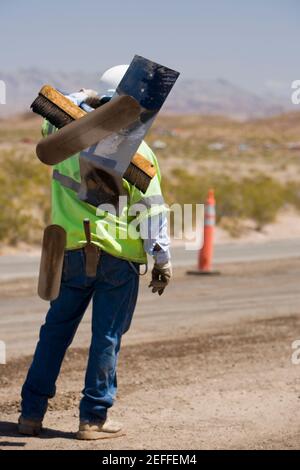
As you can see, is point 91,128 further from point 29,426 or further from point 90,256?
point 29,426

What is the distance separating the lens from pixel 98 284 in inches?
270

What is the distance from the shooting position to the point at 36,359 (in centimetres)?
696

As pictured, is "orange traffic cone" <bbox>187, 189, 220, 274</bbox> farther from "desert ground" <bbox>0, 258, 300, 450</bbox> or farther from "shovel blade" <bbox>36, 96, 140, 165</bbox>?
"shovel blade" <bbox>36, 96, 140, 165</bbox>

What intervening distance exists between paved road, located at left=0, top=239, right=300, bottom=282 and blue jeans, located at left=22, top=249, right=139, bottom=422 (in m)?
9.21

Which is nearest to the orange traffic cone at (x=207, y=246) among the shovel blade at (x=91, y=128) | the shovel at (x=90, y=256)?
the shovel at (x=90, y=256)

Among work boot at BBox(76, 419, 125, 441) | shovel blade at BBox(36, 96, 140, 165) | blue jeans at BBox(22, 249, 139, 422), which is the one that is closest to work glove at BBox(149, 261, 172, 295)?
blue jeans at BBox(22, 249, 139, 422)

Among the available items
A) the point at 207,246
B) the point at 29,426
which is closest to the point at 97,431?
the point at 29,426

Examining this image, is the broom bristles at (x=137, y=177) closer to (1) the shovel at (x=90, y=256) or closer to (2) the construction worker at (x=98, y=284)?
(2) the construction worker at (x=98, y=284)

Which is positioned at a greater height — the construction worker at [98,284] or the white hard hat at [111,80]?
the white hard hat at [111,80]

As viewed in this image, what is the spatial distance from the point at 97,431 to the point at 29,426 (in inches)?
16.8

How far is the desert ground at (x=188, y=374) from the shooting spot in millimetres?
7055

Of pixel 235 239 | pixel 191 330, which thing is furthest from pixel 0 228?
pixel 191 330
